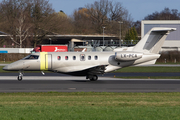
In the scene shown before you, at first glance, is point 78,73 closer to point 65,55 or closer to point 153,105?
point 65,55

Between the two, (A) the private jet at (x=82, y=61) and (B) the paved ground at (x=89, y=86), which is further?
(A) the private jet at (x=82, y=61)

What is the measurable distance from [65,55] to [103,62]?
339 centimetres

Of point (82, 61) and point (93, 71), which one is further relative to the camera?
point (82, 61)

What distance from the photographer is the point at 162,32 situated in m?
24.5

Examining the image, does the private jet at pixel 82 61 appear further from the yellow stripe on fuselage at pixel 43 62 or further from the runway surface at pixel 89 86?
the runway surface at pixel 89 86

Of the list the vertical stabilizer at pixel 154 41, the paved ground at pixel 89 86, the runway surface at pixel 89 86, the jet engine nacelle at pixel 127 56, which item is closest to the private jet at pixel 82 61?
the jet engine nacelle at pixel 127 56

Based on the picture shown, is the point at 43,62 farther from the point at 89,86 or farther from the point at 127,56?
the point at 127,56

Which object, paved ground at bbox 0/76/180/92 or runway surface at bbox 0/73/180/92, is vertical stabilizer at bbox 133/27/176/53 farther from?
paved ground at bbox 0/76/180/92

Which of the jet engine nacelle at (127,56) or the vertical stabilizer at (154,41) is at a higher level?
the vertical stabilizer at (154,41)

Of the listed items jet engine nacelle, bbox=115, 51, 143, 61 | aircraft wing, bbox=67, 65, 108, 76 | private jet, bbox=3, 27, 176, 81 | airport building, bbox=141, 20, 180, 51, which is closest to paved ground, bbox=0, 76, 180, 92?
aircraft wing, bbox=67, 65, 108, 76

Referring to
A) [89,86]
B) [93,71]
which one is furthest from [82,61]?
[89,86]

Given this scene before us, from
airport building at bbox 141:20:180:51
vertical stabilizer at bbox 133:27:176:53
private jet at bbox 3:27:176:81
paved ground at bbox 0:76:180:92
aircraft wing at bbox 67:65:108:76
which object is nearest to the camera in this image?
paved ground at bbox 0:76:180:92

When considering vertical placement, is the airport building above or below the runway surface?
above

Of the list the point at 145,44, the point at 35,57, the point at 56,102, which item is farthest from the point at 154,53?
the point at 56,102
